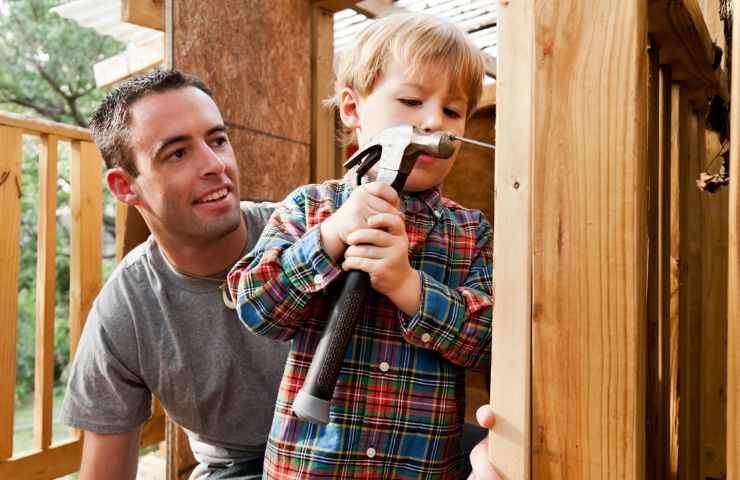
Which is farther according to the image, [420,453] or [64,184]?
[64,184]

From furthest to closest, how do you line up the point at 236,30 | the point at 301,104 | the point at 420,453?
the point at 301,104
the point at 236,30
the point at 420,453

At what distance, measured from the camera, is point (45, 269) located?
3.08 meters

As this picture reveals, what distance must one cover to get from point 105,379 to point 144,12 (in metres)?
1.52

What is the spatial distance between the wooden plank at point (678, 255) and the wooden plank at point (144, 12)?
202 cm

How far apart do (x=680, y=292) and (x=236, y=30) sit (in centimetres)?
204

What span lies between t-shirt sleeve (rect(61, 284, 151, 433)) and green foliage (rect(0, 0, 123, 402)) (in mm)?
10341

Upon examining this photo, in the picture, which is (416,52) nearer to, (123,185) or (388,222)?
(388,222)

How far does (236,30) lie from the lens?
273cm

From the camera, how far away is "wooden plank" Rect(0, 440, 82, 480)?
285 centimetres

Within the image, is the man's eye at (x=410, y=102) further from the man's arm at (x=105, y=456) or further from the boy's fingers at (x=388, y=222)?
the man's arm at (x=105, y=456)

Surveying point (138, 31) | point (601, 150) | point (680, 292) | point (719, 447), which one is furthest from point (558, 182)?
point (138, 31)

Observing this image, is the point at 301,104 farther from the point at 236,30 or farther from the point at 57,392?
the point at 57,392

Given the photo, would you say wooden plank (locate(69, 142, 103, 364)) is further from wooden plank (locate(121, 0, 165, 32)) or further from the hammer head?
the hammer head

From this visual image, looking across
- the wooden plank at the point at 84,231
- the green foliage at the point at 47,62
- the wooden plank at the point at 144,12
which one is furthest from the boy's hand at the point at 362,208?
the green foliage at the point at 47,62
